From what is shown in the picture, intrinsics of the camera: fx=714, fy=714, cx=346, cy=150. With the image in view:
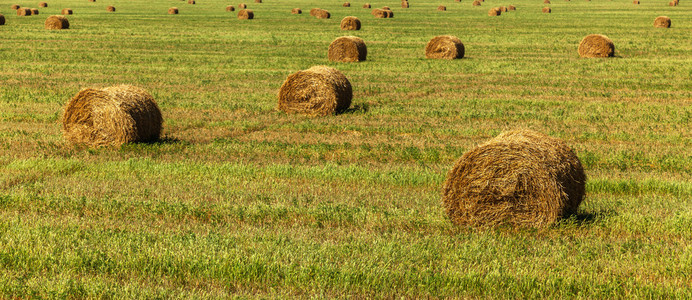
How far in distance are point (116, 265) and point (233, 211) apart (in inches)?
89.1

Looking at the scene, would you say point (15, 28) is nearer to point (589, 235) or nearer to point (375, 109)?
point (375, 109)

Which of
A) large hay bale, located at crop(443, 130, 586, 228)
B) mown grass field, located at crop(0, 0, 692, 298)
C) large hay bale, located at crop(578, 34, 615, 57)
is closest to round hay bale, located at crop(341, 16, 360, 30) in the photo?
large hay bale, located at crop(578, 34, 615, 57)

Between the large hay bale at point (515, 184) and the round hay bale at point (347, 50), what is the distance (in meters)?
20.3

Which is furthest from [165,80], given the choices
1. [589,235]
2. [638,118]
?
[589,235]

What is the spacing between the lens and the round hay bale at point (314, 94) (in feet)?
59.8

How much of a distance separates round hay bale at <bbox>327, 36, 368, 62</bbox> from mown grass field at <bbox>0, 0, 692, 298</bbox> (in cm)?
169

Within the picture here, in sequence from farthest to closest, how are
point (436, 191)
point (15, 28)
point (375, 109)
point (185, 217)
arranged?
1. point (15, 28)
2. point (375, 109)
3. point (436, 191)
4. point (185, 217)

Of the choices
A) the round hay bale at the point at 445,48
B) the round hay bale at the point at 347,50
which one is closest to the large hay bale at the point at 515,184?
the round hay bale at the point at 347,50

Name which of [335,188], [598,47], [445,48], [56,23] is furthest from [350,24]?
[335,188]

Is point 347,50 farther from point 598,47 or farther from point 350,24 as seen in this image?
point 350,24

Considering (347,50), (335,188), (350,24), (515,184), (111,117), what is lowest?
(335,188)

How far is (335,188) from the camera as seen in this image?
36.4 feet

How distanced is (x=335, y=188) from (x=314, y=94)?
7570 millimetres

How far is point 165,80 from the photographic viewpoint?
23625 millimetres
